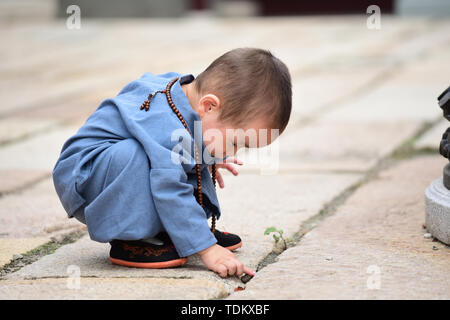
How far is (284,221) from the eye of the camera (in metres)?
2.12

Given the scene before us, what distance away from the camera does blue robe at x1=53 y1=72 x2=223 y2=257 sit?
5.38ft

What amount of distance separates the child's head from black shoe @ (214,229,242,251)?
0.27 meters

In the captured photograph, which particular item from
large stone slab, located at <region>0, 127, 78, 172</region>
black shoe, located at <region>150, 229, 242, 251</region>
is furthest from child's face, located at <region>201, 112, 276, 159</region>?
large stone slab, located at <region>0, 127, 78, 172</region>

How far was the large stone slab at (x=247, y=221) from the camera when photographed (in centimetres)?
167

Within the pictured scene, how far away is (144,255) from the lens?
1.71m

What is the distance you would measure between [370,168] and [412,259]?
1105 mm

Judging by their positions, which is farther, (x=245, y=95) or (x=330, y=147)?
(x=330, y=147)

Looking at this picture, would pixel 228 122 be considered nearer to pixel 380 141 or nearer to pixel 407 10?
pixel 380 141

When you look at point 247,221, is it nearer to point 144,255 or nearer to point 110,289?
point 144,255

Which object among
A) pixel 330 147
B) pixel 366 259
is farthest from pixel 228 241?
pixel 330 147

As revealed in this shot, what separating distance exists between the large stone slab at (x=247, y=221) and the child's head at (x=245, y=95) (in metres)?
0.34

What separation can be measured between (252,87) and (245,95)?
0.09 feet

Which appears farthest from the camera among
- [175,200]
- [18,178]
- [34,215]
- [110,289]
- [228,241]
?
[18,178]

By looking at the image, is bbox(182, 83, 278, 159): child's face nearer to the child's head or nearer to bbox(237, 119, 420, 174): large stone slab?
the child's head
